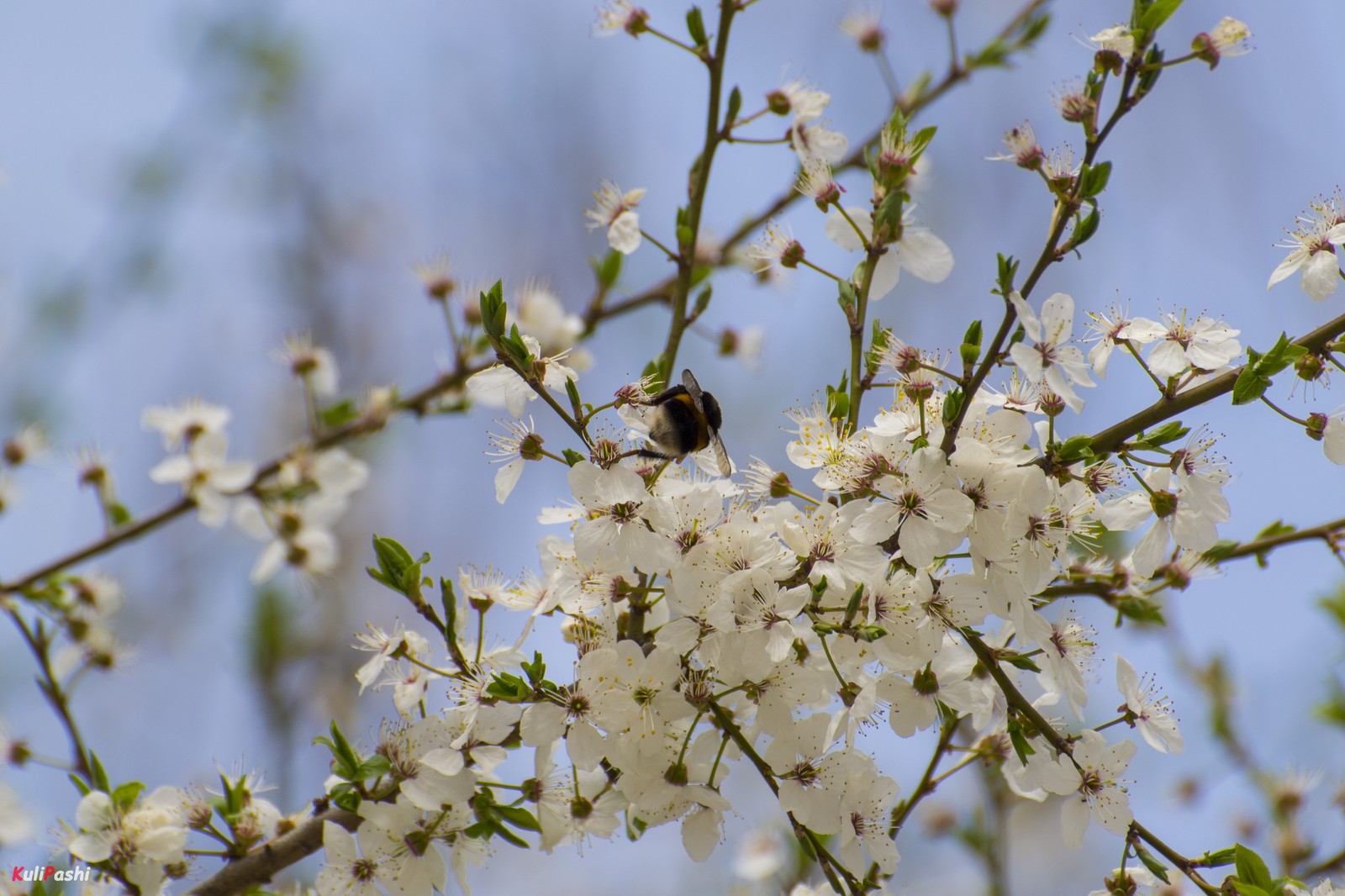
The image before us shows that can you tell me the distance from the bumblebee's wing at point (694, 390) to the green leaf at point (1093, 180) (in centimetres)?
58

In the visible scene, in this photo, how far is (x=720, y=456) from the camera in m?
1.64

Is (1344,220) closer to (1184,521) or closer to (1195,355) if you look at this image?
(1195,355)

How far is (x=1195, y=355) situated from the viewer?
150 centimetres

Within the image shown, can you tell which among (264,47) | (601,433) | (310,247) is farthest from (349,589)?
(601,433)

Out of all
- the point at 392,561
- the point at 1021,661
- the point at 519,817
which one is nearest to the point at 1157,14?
the point at 1021,661

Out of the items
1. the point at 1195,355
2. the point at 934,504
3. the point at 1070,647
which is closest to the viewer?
the point at 934,504

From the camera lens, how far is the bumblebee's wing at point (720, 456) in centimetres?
161

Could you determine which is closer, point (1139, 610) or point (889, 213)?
point (889, 213)

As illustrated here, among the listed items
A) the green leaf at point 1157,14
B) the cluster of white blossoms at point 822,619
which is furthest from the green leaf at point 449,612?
the green leaf at point 1157,14

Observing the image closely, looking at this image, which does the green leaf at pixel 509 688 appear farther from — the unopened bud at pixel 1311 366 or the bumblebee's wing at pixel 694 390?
the unopened bud at pixel 1311 366

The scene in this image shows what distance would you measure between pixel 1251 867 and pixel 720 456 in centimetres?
95

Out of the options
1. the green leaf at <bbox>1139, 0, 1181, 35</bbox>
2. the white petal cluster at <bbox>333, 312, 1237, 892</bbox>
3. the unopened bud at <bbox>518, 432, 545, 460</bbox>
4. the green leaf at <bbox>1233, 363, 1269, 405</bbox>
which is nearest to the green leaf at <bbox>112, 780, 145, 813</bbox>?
the white petal cluster at <bbox>333, 312, 1237, 892</bbox>

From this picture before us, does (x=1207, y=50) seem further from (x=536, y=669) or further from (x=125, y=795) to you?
(x=125, y=795)

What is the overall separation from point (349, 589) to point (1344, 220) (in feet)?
19.1
